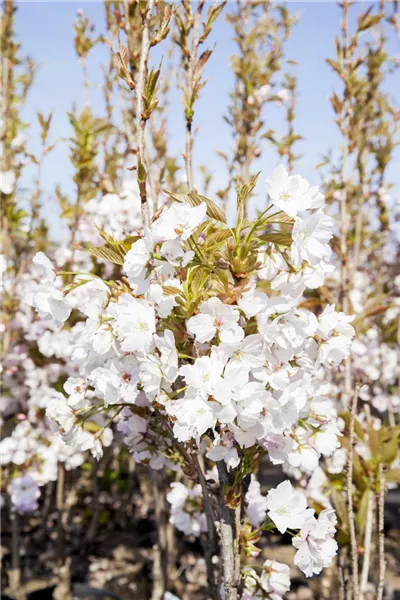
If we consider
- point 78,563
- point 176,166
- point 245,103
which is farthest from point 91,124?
point 78,563

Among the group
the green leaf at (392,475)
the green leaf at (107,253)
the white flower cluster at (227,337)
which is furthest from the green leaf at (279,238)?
the green leaf at (392,475)

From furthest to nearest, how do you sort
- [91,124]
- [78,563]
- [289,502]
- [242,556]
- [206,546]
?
[78,563]
[91,124]
[206,546]
[242,556]
[289,502]

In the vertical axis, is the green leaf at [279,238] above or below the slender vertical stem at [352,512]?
above

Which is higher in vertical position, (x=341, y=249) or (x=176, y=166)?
(x=176, y=166)

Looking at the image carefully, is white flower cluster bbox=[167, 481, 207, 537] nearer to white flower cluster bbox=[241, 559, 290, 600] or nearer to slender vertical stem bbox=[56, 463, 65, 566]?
white flower cluster bbox=[241, 559, 290, 600]

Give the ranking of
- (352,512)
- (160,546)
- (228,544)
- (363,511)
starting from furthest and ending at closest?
(160,546) → (363,511) → (352,512) → (228,544)

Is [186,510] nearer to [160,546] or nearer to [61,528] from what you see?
[160,546]

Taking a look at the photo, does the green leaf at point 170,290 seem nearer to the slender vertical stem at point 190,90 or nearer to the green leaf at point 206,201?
the green leaf at point 206,201

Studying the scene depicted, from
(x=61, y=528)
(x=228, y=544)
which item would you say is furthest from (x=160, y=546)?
(x=228, y=544)

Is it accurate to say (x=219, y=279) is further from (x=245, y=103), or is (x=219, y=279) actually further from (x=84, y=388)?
(x=245, y=103)

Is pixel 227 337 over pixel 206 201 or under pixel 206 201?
under

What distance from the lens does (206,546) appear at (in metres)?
1.71

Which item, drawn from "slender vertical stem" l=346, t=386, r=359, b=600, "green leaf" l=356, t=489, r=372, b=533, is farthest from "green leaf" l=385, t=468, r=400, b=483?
"slender vertical stem" l=346, t=386, r=359, b=600

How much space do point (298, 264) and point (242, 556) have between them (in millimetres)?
745
